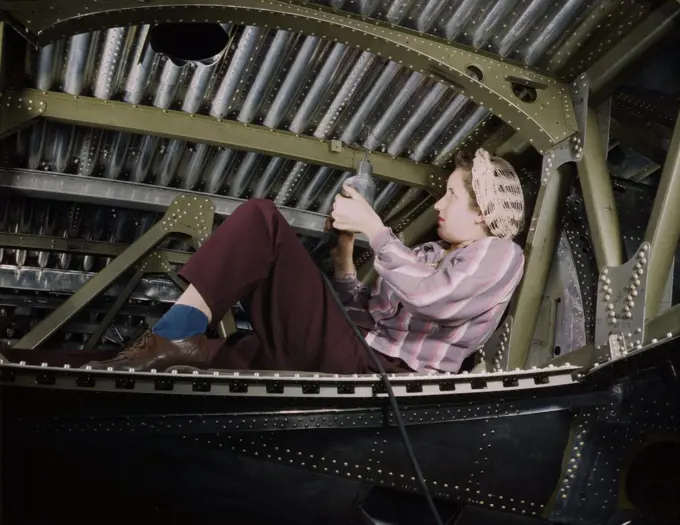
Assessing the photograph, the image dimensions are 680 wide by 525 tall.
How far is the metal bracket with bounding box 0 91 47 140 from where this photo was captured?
10.9ft

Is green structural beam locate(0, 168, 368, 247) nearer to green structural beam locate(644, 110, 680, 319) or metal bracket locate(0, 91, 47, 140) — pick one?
metal bracket locate(0, 91, 47, 140)

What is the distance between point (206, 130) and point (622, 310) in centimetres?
225

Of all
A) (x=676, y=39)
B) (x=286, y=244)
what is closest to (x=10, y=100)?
(x=286, y=244)

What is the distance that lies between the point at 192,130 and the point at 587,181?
1.98m

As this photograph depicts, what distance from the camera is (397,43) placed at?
121 inches

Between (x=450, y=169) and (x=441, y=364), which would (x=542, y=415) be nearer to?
(x=441, y=364)

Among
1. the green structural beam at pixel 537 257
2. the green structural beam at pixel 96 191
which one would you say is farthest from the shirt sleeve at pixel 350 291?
the green structural beam at pixel 96 191

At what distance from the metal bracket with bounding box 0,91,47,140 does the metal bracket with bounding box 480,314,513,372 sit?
238 cm

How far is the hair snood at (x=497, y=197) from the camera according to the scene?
2920mm

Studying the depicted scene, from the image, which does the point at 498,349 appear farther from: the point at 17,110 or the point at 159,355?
the point at 17,110

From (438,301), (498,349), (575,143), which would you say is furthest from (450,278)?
(575,143)

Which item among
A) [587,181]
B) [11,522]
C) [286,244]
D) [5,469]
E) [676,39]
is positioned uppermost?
[676,39]

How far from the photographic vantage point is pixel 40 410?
234 cm

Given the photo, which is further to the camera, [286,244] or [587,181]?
[587,181]
